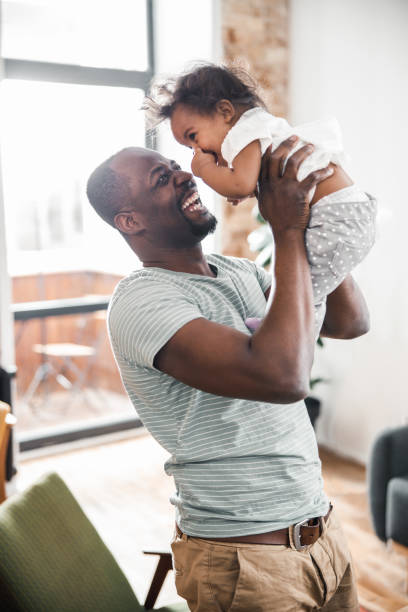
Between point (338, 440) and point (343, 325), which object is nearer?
point (343, 325)

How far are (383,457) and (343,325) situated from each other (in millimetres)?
1796

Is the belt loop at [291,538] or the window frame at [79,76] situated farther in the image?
the window frame at [79,76]

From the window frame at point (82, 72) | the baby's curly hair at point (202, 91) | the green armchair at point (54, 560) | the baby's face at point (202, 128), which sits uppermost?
the window frame at point (82, 72)

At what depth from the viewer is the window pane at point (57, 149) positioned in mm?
Answer: 4031

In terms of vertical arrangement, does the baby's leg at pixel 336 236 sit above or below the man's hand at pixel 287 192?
below

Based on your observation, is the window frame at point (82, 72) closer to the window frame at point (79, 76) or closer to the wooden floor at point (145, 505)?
the window frame at point (79, 76)

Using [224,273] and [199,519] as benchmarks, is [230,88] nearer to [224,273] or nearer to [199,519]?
[224,273]

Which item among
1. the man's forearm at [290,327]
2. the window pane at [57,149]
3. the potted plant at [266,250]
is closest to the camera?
the man's forearm at [290,327]

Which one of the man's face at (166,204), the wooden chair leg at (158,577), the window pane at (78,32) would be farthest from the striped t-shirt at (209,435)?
the window pane at (78,32)

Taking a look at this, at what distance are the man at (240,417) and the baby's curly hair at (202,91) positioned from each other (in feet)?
0.75

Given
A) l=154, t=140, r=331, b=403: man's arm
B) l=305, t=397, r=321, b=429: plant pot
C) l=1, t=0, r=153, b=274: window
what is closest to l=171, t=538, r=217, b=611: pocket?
l=154, t=140, r=331, b=403: man's arm

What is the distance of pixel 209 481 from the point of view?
1.06 metres

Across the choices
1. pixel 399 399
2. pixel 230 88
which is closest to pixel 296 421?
pixel 230 88

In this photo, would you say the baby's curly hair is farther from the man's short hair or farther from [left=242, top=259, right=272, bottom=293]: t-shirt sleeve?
[left=242, top=259, right=272, bottom=293]: t-shirt sleeve
